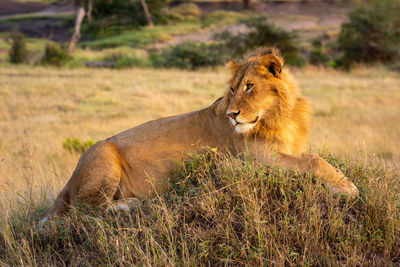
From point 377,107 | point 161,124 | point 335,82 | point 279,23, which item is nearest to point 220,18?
point 279,23

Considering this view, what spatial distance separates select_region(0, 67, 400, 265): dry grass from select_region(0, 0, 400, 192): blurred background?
5 cm

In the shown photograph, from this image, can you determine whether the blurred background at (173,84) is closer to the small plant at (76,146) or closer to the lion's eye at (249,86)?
the small plant at (76,146)

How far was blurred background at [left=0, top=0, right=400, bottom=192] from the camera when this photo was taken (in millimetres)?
10172

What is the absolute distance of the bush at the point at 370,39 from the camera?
29844 mm

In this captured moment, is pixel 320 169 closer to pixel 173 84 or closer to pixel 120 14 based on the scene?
pixel 173 84

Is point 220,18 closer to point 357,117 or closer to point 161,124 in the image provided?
point 357,117

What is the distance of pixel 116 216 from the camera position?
412 centimetres

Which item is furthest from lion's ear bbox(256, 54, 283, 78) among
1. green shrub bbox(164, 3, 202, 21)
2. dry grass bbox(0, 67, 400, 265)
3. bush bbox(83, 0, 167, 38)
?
green shrub bbox(164, 3, 202, 21)

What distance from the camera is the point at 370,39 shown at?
30.4 m

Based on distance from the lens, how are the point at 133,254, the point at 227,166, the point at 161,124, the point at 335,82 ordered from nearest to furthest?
the point at 133,254, the point at 227,166, the point at 161,124, the point at 335,82

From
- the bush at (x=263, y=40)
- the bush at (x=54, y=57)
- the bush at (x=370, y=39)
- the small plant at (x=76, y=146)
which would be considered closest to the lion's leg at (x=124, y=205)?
the small plant at (x=76, y=146)

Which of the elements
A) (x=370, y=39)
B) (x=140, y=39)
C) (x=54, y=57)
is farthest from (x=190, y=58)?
(x=140, y=39)

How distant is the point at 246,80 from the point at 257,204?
4.13ft

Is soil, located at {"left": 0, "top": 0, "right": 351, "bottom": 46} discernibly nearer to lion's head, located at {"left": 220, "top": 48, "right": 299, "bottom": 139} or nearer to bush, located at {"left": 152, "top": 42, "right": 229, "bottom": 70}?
bush, located at {"left": 152, "top": 42, "right": 229, "bottom": 70}
